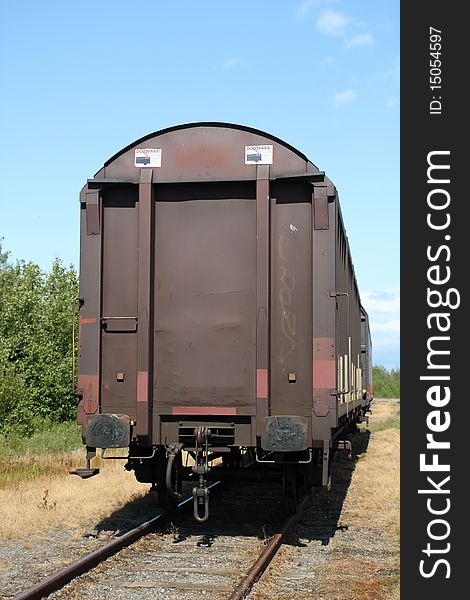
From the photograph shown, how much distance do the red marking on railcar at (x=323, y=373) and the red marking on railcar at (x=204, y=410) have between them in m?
0.93

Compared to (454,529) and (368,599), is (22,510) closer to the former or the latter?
(368,599)

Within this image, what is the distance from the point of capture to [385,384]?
7012 cm

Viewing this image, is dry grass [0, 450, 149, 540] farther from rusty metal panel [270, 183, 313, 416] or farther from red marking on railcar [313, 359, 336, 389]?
red marking on railcar [313, 359, 336, 389]

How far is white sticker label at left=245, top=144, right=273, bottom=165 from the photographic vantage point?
8.37m

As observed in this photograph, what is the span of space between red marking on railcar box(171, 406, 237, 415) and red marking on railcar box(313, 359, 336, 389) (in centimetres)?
93

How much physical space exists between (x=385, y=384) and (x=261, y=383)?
6369cm

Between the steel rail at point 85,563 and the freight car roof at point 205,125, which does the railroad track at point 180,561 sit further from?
the freight car roof at point 205,125

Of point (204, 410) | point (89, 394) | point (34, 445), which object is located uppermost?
point (89, 394)

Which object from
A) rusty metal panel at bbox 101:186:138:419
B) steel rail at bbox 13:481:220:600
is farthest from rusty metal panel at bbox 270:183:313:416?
steel rail at bbox 13:481:220:600

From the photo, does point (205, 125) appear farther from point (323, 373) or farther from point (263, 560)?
point (263, 560)

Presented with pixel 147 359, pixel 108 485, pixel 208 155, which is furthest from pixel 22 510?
pixel 208 155

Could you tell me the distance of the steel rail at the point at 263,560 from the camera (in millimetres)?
6445

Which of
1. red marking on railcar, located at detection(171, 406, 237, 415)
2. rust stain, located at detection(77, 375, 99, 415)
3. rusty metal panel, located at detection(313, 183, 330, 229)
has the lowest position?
red marking on railcar, located at detection(171, 406, 237, 415)

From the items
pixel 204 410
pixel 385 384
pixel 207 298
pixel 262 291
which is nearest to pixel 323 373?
pixel 262 291
